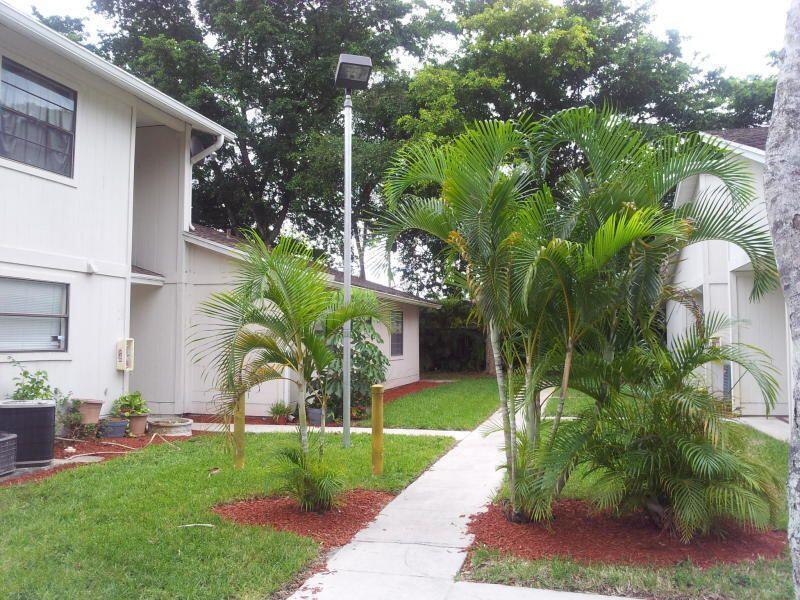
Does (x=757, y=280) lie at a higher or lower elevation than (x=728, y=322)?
higher

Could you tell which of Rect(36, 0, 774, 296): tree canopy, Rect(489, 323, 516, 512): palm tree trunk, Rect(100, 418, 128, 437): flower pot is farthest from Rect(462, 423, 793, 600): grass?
Rect(36, 0, 774, 296): tree canopy

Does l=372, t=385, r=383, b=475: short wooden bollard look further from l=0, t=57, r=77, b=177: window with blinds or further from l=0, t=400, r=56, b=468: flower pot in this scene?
l=0, t=57, r=77, b=177: window with blinds

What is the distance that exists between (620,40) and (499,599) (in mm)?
20770

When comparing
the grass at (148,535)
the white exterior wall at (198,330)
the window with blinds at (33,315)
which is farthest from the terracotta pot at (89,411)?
the white exterior wall at (198,330)

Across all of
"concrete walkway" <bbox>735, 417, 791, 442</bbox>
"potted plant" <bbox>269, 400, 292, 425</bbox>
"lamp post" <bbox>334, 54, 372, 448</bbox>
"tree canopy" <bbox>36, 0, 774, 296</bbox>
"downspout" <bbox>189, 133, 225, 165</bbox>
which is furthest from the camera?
"tree canopy" <bbox>36, 0, 774, 296</bbox>

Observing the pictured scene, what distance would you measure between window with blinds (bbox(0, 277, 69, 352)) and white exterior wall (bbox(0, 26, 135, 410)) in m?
0.12

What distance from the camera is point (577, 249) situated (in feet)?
16.4

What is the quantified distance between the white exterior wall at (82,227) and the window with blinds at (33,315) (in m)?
0.12

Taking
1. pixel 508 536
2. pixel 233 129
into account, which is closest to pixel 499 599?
pixel 508 536

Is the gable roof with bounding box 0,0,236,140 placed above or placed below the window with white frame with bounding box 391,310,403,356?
above

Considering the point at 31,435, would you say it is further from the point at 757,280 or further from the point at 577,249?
the point at 757,280

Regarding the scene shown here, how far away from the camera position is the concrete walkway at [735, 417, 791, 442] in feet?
31.5

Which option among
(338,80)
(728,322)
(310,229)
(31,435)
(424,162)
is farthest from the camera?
(310,229)

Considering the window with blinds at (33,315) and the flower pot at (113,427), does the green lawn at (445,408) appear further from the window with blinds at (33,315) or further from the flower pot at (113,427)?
the window with blinds at (33,315)
